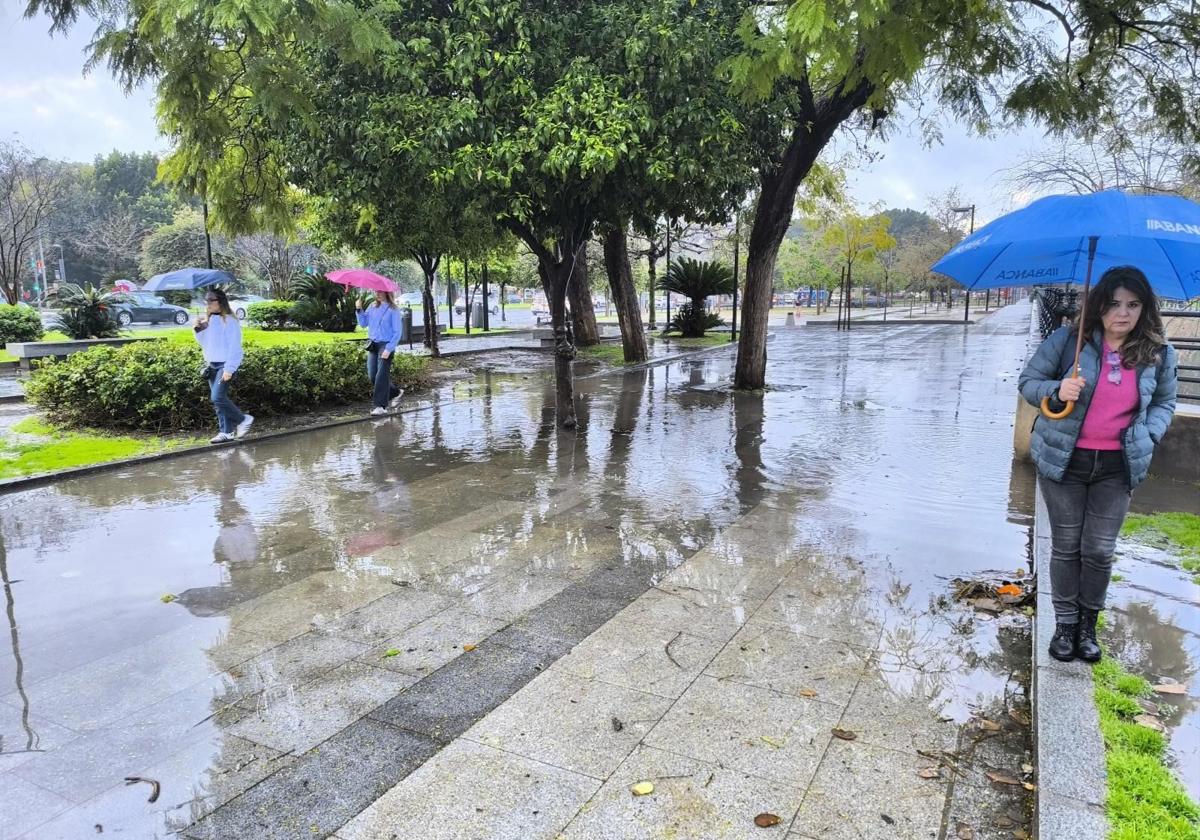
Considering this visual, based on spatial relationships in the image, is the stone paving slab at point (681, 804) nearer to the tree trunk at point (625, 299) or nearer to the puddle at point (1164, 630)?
the puddle at point (1164, 630)

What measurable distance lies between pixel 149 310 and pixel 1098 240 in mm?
38680

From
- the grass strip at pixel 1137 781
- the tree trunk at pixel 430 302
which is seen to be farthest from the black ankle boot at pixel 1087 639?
the tree trunk at pixel 430 302

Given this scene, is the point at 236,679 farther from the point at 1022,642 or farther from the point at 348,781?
the point at 1022,642

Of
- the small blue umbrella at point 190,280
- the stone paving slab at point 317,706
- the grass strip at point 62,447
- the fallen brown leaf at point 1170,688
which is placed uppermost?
the small blue umbrella at point 190,280

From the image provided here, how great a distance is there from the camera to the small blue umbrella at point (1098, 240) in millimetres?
3689

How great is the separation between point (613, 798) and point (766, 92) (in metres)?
5.46

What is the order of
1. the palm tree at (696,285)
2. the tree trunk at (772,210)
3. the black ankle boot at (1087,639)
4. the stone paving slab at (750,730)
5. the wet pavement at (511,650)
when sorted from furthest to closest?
the palm tree at (696,285) < the tree trunk at (772,210) < the black ankle boot at (1087,639) < the stone paving slab at (750,730) < the wet pavement at (511,650)

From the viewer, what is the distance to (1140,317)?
347 centimetres

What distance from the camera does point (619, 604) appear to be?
4.71 meters

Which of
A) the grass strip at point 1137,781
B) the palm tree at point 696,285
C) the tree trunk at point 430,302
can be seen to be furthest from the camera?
the palm tree at point 696,285

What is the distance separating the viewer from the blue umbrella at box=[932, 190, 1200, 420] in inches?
145

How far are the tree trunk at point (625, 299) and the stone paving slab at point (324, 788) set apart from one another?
619 inches

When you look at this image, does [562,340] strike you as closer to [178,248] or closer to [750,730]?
[750,730]

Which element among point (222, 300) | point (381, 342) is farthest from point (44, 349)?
point (222, 300)
